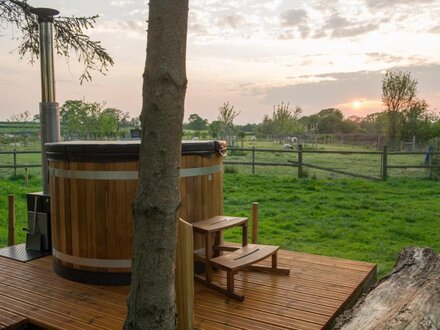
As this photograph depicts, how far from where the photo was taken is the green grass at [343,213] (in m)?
5.03

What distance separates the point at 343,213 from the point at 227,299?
4253 mm

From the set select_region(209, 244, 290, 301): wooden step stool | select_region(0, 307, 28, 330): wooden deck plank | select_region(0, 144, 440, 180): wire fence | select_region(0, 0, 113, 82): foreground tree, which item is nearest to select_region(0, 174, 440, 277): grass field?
select_region(0, 144, 440, 180): wire fence

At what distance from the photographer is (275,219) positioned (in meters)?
6.30

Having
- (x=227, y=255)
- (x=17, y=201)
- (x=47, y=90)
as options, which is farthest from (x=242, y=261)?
(x=17, y=201)

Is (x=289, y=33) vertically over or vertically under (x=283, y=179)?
over

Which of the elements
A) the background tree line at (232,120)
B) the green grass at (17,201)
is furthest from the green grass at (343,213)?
the background tree line at (232,120)

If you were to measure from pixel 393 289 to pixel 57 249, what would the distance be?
2612 millimetres

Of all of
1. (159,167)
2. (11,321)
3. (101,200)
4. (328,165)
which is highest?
(159,167)

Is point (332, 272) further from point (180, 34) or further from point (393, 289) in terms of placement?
point (180, 34)

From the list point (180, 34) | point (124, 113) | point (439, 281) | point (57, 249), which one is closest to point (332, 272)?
point (439, 281)

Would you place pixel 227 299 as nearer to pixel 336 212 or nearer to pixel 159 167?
pixel 159 167

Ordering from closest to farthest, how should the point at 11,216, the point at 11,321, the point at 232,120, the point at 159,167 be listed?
the point at 159,167 → the point at 11,321 → the point at 11,216 → the point at 232,120

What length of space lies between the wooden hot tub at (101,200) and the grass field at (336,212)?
2.23 meters

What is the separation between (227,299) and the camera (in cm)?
284
